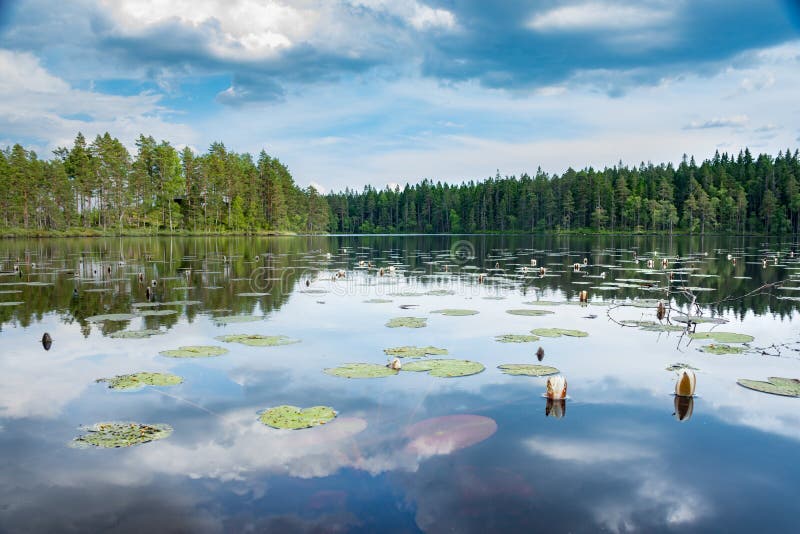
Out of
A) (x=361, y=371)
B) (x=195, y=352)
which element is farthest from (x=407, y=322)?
(x=195, y=352)

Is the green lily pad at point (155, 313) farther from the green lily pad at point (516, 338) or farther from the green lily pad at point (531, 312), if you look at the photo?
the green lily pad at point (531, 312)

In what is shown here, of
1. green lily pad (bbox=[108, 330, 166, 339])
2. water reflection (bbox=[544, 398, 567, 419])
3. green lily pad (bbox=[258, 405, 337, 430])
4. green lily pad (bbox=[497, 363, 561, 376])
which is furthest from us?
green lily pad (bbox=[108, 330, 166, 339])

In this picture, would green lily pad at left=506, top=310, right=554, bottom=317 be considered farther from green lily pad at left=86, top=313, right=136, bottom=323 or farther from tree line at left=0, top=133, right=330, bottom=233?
tree line at left=0, top=133, right=330, bottom=233

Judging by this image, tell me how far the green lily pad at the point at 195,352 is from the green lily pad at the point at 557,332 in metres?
7.18

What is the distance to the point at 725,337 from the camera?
12.2 metres

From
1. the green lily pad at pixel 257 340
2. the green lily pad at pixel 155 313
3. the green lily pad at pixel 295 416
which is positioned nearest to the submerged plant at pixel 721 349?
Result: the green lily pad at pixel 295 416

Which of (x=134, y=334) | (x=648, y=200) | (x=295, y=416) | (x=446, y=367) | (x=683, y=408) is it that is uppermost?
(x=648, y=200)

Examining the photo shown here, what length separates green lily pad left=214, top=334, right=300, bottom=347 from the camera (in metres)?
11.7

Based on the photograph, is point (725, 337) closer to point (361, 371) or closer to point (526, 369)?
point (526, 369)

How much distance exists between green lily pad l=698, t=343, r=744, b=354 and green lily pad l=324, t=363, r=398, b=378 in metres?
6.76

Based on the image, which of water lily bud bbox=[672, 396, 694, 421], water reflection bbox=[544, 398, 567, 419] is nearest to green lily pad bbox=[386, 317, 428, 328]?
water reflection bbox=[544, 398, 567, 419]

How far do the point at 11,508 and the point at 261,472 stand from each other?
7.65 ft

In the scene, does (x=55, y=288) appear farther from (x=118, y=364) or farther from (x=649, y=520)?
(x=649, y=520)

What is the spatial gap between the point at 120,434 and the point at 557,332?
9.44 m
